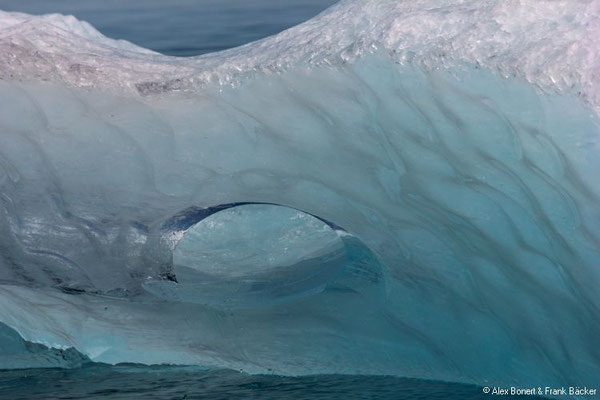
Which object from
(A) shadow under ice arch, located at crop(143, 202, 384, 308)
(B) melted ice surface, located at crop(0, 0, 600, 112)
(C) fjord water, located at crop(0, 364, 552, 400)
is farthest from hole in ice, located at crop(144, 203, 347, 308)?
(B) melted ice surface, located at crop(0, 0, 600, 112)

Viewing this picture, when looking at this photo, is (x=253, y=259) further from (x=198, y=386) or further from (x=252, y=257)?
(x=198, y=386)

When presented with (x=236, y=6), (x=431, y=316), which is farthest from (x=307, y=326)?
(x=236, y=6)

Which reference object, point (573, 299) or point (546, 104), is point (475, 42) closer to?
point (546, 104)

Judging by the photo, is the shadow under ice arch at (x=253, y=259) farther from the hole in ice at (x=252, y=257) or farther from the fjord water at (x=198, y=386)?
the fjord water at (x=198, y=386)

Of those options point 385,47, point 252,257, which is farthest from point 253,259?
point 385,47

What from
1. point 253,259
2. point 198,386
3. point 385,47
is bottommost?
point 198,386

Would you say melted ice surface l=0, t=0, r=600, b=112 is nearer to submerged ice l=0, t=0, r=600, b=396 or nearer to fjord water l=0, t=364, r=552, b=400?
submerged ice l=0, t=0, r=600, b=396

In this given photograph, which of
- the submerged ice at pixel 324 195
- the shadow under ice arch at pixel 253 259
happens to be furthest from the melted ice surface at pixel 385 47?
the shadow under ice arch at pixel 253 259
